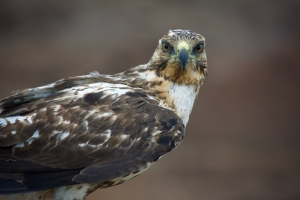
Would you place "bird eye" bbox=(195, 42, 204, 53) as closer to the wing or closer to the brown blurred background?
the wing

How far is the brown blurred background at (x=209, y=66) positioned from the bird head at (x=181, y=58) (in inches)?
223

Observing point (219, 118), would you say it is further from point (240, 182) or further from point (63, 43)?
point (63, 43)

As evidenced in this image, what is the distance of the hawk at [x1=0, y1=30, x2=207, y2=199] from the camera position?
5.11 metres

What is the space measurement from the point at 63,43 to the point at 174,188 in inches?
171

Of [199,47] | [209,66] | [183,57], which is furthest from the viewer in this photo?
[209,66]

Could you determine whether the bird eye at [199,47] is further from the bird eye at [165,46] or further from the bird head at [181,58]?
the bird eye at [165,46]

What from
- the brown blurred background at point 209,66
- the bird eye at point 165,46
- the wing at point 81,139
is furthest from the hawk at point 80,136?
the brown blurred background at point 209,66

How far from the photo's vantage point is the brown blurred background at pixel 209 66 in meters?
12.0

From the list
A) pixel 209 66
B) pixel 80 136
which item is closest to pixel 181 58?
pixel 80 136

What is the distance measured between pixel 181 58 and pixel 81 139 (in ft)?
3.97

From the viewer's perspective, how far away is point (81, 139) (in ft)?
17.4

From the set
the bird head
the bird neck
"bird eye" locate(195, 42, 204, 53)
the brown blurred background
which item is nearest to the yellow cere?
the bird head

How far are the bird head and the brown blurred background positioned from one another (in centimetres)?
567

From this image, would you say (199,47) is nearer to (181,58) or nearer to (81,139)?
(181,58)
